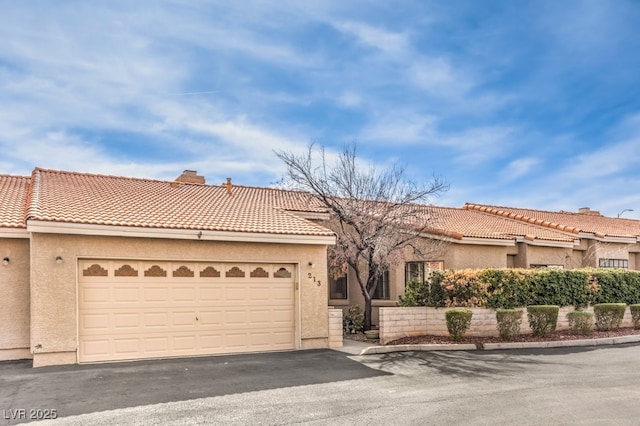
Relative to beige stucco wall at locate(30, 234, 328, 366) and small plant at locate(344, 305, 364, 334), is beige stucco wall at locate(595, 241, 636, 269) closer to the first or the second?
small plant at locate(344, 305, 364, 334)

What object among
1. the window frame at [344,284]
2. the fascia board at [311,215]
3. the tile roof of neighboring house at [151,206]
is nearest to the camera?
the tile roof of neighboring house at [151,206]

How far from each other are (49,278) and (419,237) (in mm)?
12335

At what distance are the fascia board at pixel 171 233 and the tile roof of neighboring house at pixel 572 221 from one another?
14.3m

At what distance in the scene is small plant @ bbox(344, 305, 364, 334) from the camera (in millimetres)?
19000

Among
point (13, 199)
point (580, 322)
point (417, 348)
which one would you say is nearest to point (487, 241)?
point (580, 322)

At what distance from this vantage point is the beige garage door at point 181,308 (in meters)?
13.5

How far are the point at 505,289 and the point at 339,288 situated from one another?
268 inches

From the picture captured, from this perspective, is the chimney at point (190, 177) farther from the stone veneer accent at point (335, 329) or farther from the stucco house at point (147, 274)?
the stone veneer accent at point (335, 329)

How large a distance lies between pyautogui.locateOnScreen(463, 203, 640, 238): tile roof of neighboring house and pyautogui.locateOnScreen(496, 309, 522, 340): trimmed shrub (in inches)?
404

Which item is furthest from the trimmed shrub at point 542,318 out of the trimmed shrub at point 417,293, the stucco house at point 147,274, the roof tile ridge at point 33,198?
the roof tile ridge at point 33,198

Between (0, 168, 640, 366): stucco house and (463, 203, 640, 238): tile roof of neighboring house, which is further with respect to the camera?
(463, 203, 640, 238): tile roof of neighboring house

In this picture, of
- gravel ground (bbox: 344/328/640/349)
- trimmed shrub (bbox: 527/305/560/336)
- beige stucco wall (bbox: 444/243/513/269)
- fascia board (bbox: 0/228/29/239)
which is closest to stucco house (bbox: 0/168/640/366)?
fascia board (bbox: 0/228/29/239)

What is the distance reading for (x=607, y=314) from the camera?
1889 cm

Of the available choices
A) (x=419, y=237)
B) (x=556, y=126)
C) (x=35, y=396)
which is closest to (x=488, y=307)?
(x=419, y=237)
